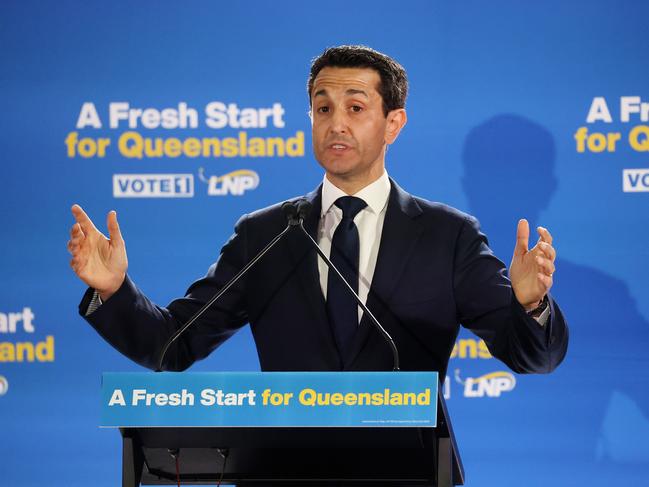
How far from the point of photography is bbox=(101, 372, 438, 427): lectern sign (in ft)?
5.68

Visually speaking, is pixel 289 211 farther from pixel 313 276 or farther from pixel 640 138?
pixel 640 138

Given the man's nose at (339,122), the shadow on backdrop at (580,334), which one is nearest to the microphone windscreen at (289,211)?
the man's nose at (339,122)

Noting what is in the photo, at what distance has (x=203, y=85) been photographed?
393cm

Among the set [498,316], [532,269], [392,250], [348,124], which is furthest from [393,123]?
[532,269]

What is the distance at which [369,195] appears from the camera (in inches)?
108

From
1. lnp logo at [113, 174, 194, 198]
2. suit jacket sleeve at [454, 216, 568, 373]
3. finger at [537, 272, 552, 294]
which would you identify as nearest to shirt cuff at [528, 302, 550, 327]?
suit jacket sleeve at [454, 216, 568, 373]

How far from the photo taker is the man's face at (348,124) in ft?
8.87

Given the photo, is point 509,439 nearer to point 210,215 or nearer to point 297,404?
point 210,215

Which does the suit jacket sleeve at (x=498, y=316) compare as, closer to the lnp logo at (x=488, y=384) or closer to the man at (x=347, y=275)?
the man at (x=347, y=275)

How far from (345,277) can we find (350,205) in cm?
23

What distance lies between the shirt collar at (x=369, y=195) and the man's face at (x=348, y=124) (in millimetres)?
21

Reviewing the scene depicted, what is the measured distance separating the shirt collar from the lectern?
101 cm

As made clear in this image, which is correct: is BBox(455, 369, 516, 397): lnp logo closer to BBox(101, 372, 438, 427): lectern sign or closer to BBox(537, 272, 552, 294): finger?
BBox(537, 272, 552, 294): finger

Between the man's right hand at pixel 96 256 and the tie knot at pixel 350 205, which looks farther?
the tie knot at pixel 350 205
